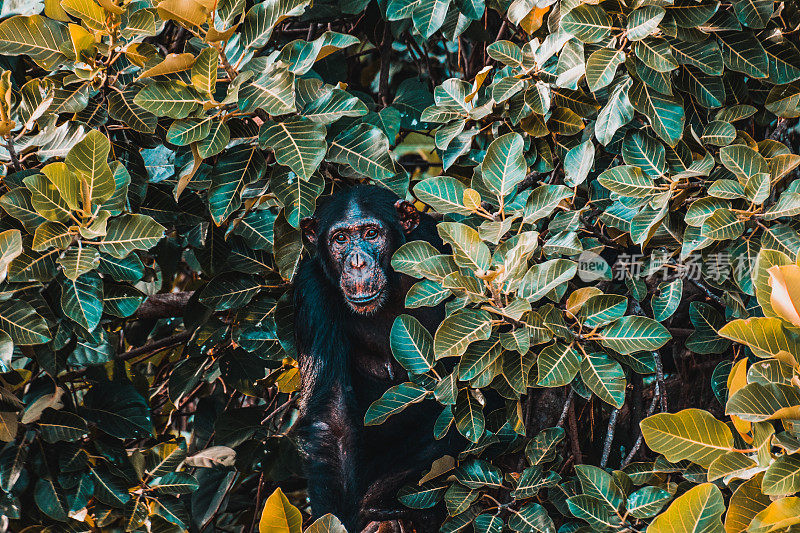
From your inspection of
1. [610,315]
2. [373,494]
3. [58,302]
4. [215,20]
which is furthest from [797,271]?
[58,302]

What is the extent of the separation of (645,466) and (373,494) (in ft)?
4.85

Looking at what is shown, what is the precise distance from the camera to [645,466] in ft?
11.1

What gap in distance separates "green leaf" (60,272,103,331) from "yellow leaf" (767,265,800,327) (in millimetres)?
2426

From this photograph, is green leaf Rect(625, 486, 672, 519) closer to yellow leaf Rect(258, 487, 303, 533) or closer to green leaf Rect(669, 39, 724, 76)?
yellow leaf Rect(258, 487, 303, 533)

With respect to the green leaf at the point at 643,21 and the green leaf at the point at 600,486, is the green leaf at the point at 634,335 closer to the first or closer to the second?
the green leaf at the point at 600,486

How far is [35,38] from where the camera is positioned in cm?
360

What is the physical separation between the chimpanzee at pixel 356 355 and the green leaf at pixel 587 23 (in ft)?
5.11

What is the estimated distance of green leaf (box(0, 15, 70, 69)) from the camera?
3.56 m

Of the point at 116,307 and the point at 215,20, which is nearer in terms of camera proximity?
the point at 215,20

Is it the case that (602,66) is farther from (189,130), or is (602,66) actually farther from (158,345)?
(158,345)

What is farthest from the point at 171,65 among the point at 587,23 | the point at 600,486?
the point at 600,486

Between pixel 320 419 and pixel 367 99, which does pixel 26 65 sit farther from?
pixel 320 419

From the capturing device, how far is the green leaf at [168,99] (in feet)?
11.1

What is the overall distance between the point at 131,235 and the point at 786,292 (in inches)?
90.8
